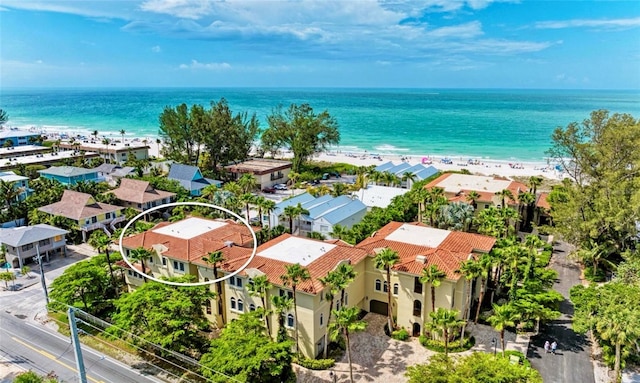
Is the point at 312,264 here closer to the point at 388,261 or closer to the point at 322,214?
the point at 388,261

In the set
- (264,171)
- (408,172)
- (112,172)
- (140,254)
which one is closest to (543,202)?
(408,172)

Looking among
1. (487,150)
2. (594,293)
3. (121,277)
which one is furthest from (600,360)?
(487,150)

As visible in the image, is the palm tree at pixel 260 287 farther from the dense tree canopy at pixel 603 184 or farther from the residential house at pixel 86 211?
the dense tree canopy at pixel 603 184

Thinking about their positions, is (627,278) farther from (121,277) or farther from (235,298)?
(121,277)

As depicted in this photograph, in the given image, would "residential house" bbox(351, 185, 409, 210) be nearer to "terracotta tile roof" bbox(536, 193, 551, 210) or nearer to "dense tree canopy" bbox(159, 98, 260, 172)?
"terracotta tile roof" bbox(536, 193, 551, 210)

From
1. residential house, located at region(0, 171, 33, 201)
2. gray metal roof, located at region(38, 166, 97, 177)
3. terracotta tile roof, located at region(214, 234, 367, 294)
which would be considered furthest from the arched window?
gray metal roof, located at region(38, 166, 97, 177)

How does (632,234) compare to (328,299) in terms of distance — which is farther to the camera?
(632,234)
